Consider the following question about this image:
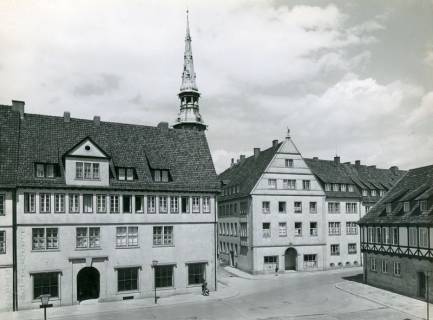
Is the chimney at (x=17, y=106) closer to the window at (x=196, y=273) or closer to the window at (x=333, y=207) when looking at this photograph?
the window at (x=196, y=273)

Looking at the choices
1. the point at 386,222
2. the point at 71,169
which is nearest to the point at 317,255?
the point at 386,222

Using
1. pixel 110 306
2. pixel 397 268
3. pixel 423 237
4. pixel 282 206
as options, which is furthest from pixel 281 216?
pixel 110 306

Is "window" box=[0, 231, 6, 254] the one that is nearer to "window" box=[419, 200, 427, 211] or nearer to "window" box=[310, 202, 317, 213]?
"window" box=[419, 200, 427, 211]

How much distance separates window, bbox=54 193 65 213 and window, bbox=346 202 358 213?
39.0 meters

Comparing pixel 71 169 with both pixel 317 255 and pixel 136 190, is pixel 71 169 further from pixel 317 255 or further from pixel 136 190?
pixel 317 255

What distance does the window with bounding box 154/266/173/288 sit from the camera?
38.1 m

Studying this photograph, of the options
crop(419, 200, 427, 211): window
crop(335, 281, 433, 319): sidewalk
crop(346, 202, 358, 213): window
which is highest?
crop(419, 200, 427, 211): window

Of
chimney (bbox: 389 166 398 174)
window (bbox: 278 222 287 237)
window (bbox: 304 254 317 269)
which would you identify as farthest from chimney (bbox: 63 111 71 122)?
chimney (bbox: 389 166 398 174)

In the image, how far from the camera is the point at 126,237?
3716cm

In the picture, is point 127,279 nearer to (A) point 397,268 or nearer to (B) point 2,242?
(B) point 2,242

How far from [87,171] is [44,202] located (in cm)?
418

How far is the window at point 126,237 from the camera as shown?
3694 cm

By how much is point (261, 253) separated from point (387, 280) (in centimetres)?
1595

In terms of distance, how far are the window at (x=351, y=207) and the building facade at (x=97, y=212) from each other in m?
25.7
